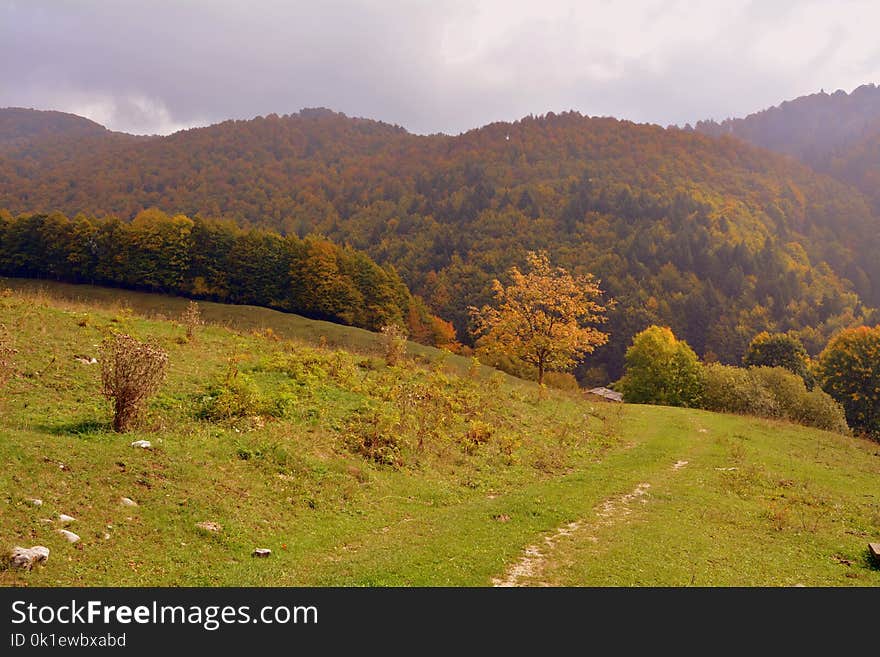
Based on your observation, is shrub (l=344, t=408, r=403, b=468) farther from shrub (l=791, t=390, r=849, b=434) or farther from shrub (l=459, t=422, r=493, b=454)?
shrub (l=791, t=390, r=849, b=434)

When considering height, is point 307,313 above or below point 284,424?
above

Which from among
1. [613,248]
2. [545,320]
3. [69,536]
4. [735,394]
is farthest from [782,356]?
[613,248]

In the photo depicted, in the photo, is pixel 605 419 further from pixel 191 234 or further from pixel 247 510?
pixel 191 234

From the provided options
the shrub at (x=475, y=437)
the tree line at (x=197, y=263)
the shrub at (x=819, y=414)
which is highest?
the tree line at (x=197, y=263)

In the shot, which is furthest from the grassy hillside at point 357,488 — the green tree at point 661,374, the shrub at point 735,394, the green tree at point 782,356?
the green tree at point 782,356

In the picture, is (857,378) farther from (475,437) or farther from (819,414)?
(475,437)

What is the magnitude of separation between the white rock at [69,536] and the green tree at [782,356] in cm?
8534

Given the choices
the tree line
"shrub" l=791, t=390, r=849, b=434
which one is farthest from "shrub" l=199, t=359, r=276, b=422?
the tree line

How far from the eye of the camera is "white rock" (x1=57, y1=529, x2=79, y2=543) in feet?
27.5

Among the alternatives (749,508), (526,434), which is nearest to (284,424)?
(526,434)

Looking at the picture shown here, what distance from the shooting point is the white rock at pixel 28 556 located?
7406 millimetres

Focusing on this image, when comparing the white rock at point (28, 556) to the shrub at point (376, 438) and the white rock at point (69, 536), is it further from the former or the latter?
the shrub at point (376, 438)

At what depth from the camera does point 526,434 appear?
950 inches
